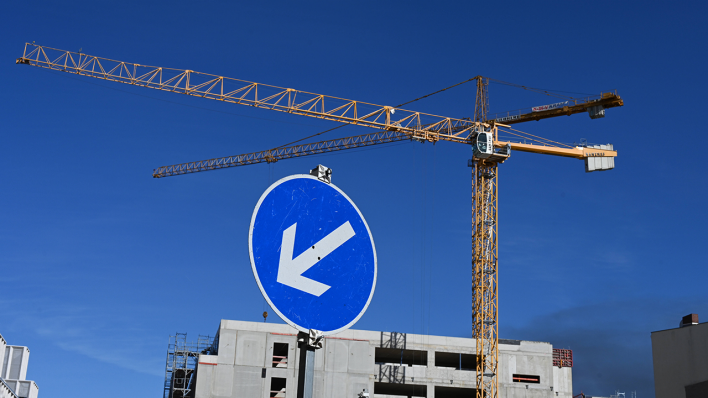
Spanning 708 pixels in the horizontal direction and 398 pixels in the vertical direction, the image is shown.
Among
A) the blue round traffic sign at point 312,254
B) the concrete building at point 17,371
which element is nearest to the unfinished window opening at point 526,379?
the concrete building at point 17,371

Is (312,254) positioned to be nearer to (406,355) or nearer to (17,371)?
(17,371)

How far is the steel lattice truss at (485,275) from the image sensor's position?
82.2 m

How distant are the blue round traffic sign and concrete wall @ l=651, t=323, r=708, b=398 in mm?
18136

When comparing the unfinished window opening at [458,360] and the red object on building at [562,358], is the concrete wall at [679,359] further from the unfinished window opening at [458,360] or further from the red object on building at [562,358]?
the red object on building at [562,358]

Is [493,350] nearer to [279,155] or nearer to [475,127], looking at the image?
[475,127]

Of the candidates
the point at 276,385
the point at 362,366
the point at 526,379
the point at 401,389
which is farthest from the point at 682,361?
the point at 526,379

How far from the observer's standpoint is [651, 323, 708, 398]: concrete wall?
79.8ft

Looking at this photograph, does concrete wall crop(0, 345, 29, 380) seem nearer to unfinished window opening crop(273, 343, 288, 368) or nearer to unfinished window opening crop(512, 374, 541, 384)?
unfinished window opening crop(273, 343, 288, 368)

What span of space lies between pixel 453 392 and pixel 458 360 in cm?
376

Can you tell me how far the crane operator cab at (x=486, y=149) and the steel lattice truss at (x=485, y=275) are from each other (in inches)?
68.9

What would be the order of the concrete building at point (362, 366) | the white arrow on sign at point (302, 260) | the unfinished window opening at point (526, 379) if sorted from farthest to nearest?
the unfinished window opening at point (526, 379)
the concrete building at point (362, 366)
the white arrow on sign at point (302, 260)

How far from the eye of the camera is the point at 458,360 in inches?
3386

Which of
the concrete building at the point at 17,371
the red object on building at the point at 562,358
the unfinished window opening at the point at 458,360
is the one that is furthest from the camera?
the red object on building at the point at 562,358

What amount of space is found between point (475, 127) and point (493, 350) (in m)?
28.6
